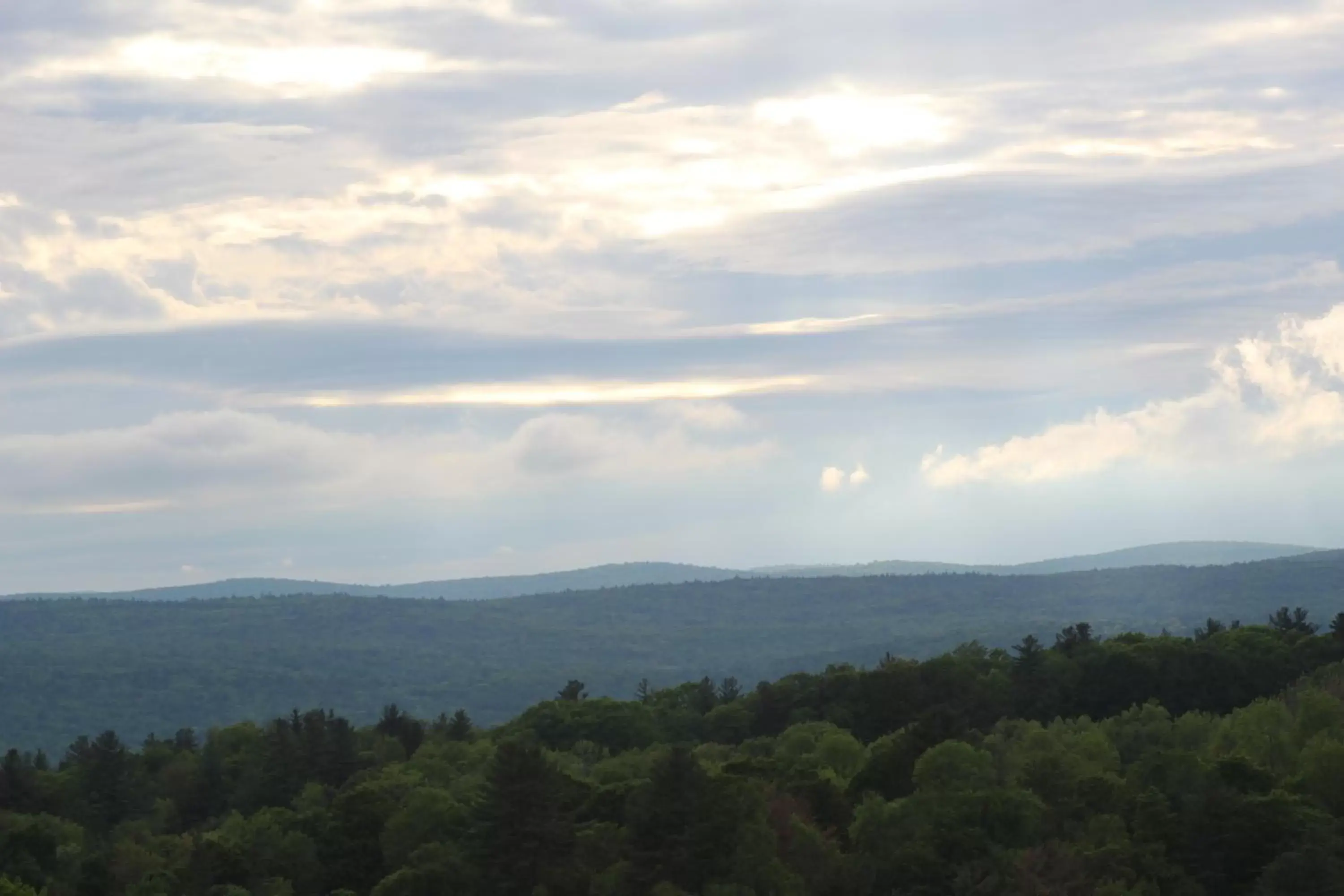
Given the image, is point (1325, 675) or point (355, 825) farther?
point (1325, 675)

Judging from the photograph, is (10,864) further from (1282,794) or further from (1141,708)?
(1141,708)

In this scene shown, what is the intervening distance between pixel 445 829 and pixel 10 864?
3300cm

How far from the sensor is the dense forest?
321ft

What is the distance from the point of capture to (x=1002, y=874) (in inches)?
3706

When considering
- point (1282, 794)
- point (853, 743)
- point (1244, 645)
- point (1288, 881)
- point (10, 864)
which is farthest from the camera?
point (1244, 645)

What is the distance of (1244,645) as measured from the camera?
19425 cm

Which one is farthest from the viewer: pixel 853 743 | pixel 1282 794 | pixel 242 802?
pixel 242 802

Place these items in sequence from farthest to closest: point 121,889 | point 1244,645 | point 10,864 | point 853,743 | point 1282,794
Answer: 1. point 1244,645
2. point 853,743
3. point 10,864
4. point 121,889
5. point 1282,794

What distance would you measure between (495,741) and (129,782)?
36389mm

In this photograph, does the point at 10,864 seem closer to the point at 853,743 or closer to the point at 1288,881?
the point at 853,743

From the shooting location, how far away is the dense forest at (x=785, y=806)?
321 feet

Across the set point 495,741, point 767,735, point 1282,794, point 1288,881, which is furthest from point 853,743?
point 1288,881

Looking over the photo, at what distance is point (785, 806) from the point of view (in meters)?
108

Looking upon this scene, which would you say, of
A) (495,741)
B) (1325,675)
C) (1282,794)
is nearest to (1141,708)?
(1325,675)
